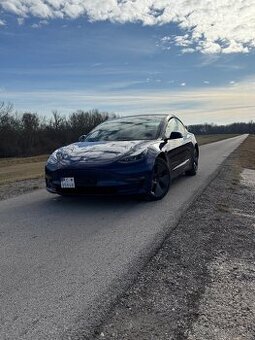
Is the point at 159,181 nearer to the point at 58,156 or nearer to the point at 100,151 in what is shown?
the point at 100,151

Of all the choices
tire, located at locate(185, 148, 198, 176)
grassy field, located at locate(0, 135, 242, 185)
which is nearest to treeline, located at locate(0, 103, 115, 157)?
grassy field, located at locate(0, 135, 242, 185)

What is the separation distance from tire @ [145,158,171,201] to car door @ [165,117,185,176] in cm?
39

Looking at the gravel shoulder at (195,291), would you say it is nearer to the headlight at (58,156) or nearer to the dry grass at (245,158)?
the headlight at (58,156)

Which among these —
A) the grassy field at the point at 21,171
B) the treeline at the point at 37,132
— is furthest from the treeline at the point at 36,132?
the grassy field at the point at 21,171

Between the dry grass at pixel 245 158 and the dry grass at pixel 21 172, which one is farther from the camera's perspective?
the dry grass at pixel 245 158

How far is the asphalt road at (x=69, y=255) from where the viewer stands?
2848mm

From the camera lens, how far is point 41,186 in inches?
367

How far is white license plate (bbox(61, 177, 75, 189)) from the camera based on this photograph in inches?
248

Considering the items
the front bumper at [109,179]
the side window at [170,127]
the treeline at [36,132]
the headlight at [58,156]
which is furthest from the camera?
the treeline at [36,132]

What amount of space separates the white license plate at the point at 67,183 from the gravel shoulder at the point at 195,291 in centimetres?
181

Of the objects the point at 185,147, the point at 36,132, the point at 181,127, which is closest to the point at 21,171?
the point at 181,127

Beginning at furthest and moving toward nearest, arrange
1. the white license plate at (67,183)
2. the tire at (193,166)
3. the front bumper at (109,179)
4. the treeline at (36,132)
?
the treeline at (36,132)
the tire at (193,166)
the white license plate at (67,183)
the front bumper at (109,179)

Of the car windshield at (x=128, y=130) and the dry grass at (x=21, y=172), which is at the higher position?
the car windshield at (x=128, y=130)

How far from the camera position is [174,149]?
7988 mm
